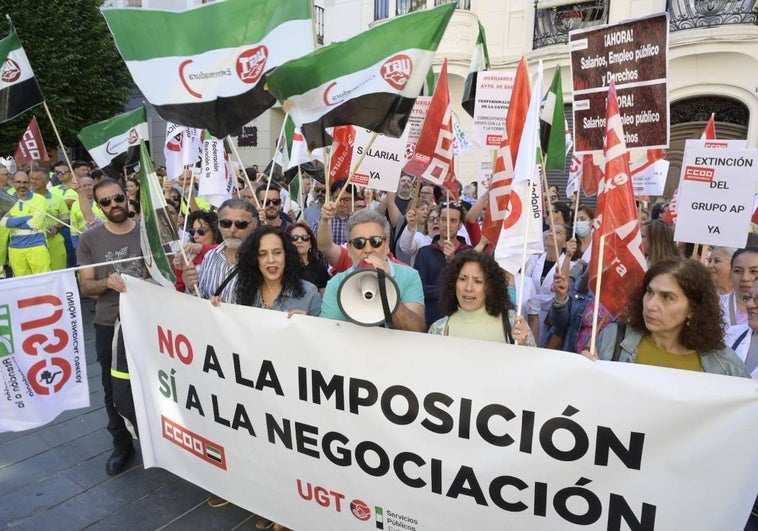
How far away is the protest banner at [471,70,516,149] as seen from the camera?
4.64m

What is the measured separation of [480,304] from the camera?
8.54ft

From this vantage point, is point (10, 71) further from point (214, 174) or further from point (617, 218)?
point (617, 218)

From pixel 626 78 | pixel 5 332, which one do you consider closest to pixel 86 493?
pixel 5 332

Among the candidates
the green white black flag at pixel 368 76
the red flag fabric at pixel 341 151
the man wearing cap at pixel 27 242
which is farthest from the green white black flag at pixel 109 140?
the green white black flag at pixel 368 76

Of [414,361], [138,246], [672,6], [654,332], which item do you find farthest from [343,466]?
[672,6]

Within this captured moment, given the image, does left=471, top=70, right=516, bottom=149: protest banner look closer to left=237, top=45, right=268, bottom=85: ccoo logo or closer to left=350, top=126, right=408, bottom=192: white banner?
left=350, top=126, right=408, bottom=192: white banner

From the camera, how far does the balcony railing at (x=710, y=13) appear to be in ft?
34.3

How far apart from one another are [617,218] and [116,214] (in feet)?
9.56

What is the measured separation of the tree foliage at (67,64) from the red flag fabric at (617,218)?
1900cm

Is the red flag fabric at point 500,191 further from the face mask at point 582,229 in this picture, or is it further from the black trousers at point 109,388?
the black trousers at point 109,388

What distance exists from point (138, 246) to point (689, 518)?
3222mm

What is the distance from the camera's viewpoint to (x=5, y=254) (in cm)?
618

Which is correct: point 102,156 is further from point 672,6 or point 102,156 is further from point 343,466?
point 672,6

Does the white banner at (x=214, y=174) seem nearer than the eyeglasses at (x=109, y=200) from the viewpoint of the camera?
No
